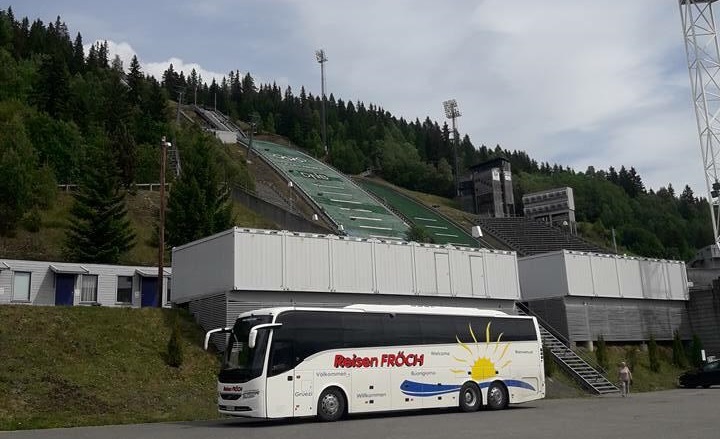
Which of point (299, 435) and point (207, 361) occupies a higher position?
point (207, 361)

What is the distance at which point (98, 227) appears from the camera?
4816 centimetres

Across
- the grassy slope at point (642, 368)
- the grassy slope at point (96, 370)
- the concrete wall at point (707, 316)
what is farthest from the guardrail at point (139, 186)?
the concrete wall at point (707, 316)

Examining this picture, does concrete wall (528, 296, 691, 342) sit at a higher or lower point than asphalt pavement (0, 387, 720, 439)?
higher

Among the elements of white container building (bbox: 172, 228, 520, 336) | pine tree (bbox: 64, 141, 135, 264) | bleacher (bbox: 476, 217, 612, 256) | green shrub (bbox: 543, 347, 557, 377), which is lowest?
green shrub (bbox: 543, 347, 557, 377)

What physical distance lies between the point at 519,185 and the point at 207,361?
5157 inches

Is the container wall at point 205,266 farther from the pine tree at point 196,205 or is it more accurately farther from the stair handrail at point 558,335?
the stair handrail at point 558,335

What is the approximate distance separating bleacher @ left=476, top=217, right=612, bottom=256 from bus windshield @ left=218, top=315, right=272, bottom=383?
5791 centimetres

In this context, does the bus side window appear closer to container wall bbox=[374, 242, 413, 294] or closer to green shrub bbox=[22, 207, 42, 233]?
container wall bbox=[374, 242, 413, 294]

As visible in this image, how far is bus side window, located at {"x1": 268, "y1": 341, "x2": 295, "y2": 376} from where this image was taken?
19672 millimetres

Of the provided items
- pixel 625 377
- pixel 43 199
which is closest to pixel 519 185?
pixel 43 199

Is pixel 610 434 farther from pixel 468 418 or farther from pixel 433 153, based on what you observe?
pixel 433 153

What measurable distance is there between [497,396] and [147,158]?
5188cm

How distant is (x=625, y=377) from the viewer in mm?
31203

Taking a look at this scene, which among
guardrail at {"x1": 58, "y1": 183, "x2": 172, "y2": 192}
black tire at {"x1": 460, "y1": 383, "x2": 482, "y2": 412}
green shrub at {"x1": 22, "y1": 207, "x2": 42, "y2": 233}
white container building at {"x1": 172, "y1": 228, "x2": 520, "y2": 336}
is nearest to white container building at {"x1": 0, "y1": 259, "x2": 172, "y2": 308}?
white container building at {"x1": 172, "y1": 228, "x2": 520, "y2": 336}
